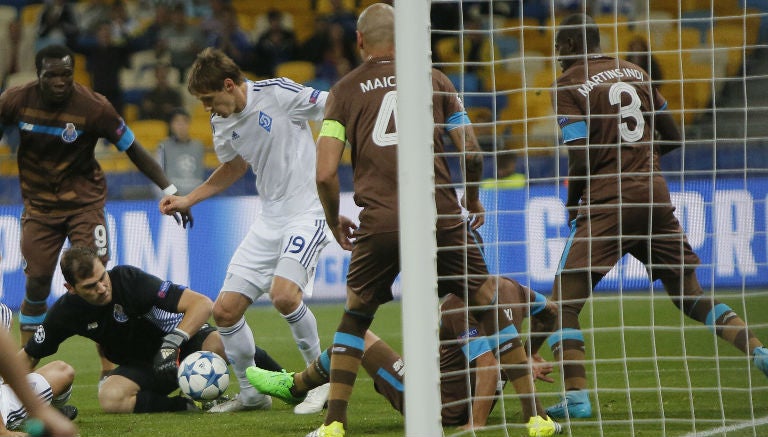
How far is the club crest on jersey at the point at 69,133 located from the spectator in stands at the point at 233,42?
31.0ft

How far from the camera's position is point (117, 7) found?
57.7 ft

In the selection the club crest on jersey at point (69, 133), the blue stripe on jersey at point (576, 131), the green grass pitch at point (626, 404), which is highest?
the club crest on jersey at point (69, 133)

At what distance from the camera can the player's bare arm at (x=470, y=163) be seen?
4926 mm

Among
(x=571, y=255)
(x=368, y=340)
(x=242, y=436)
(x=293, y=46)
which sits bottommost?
(x=242, y=436)

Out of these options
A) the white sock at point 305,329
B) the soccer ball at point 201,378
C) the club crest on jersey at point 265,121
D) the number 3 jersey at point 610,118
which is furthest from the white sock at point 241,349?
the number 3 jersey at point 610,118

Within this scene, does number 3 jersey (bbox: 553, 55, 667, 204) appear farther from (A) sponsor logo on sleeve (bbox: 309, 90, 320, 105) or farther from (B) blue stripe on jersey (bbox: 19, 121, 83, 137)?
(B) blue stripe on jersey (bbox: 19, 121, 83, 137)

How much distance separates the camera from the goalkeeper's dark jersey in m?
6.42

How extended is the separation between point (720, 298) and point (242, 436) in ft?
9.23

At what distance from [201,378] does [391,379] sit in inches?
51.7

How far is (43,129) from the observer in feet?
24.9

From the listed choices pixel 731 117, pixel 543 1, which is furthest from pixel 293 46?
pixel 731 117

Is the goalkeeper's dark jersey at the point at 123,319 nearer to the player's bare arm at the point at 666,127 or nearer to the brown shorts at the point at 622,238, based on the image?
the brown shorts at the point at 622,238

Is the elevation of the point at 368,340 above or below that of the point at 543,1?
below

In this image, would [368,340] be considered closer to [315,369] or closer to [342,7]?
[315,369]
